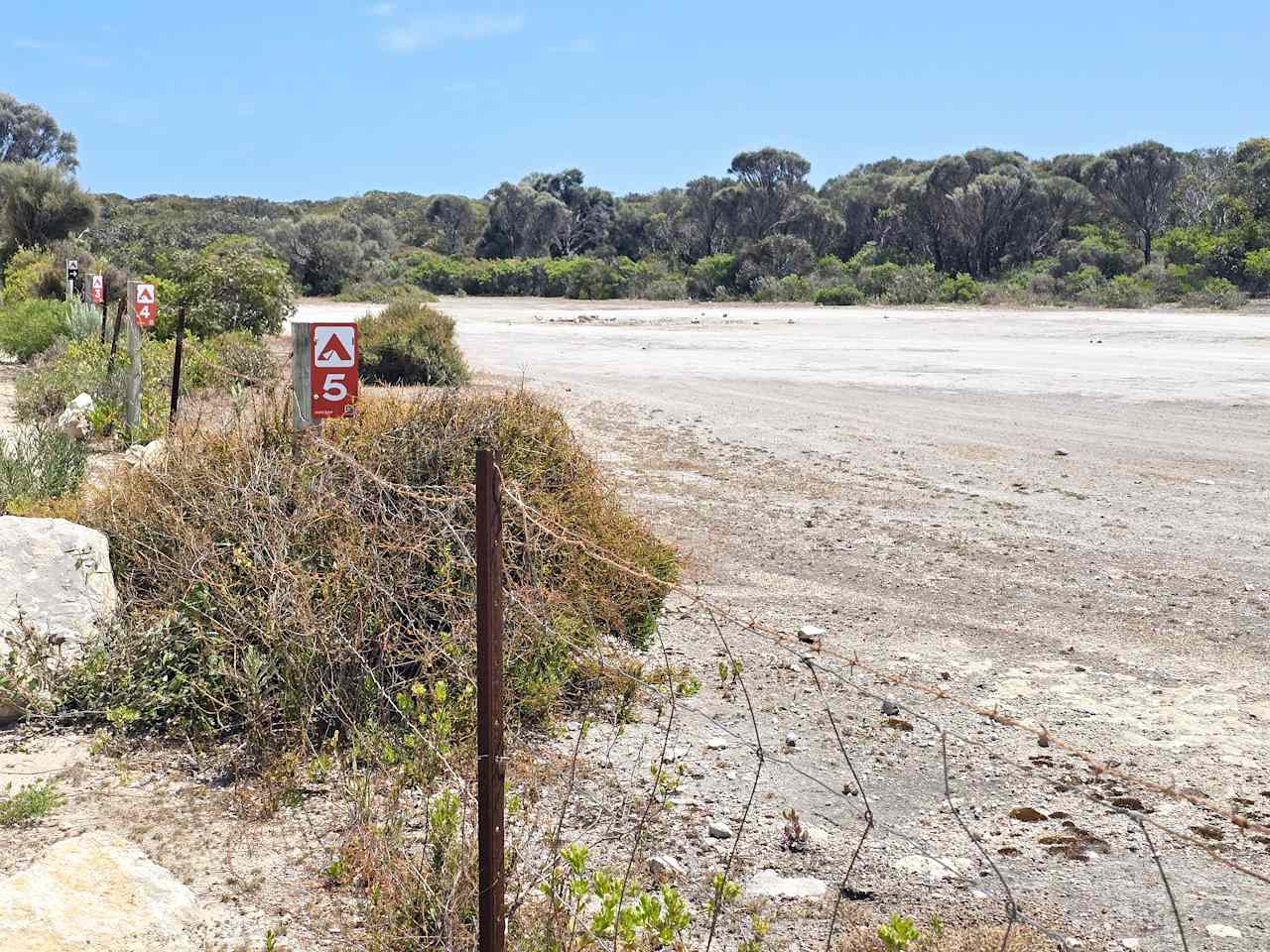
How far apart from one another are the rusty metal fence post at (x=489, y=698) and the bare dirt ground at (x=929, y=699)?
855 millimetres

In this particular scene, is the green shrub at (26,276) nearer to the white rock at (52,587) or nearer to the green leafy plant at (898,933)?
the white rock at (52,587)

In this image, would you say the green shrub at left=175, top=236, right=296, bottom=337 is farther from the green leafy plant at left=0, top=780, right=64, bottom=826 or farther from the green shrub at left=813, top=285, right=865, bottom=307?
the green shrub at left=813, top=285, right=865, bottom=307

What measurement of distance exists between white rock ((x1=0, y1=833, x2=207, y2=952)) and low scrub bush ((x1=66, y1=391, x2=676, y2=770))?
3.33 feet

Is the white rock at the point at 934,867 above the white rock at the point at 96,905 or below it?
below

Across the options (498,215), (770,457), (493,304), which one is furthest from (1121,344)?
(498,215)

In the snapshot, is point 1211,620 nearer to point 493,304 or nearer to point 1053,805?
point 1053,805

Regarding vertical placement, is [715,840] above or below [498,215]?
below

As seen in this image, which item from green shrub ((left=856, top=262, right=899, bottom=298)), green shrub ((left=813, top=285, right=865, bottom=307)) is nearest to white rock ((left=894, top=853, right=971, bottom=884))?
green shrub ((left=813, top=285, right=865, bottom=307))

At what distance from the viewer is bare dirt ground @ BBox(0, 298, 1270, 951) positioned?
4133 millimetres

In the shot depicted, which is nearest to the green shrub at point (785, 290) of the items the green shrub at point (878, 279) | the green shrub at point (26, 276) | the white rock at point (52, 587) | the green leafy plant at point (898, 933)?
the green shrub at point (878, 279)

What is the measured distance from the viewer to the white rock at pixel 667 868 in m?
4.14

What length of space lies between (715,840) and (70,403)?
447 inches

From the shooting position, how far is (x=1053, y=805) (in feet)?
15.6

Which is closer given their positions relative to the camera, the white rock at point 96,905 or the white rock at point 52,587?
the white rock at point 96,905
